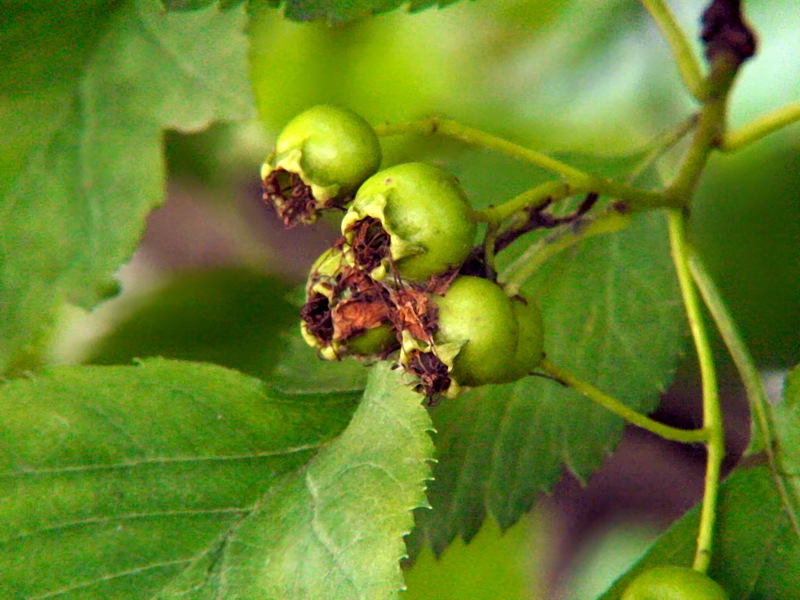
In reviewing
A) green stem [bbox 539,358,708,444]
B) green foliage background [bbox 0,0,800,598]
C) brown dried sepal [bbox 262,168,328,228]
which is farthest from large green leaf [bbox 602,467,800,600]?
brown dried sepal [bbox 262,168,328,228]

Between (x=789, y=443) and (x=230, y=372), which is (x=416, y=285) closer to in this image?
(x=230, y=372)

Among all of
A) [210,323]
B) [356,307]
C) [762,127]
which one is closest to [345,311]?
[356,307]

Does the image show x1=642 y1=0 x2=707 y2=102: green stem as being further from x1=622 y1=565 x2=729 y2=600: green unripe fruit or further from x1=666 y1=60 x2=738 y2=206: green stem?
x1=622 y1=565 x2=729 y2=600: green unripe fruit

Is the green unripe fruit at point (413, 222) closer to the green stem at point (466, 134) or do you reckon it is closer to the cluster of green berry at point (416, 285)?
the cluster of green berry at point (416, 285)

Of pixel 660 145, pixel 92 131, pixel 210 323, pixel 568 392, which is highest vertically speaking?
pixel 660 145

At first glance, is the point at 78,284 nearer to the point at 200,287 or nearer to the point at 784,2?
the point at 200,287

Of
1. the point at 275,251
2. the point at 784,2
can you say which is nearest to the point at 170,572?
the point at 275,251
